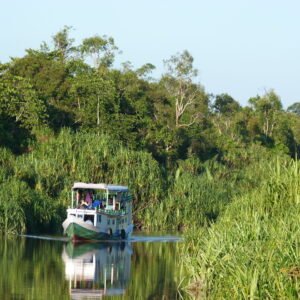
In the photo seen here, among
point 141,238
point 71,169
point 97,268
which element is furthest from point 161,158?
point 97,268

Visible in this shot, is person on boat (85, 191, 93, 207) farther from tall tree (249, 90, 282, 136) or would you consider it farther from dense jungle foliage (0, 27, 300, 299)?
tall tree (249, 90, 282, 136)

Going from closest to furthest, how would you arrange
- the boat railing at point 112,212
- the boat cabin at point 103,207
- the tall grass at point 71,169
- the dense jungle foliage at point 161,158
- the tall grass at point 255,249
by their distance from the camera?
the tall grass at point 255,249
the dense jungle foliage at point 161,158
the boat cabin at point 103,207
the boat railing at point 112,212
the tall grass at point 71,169

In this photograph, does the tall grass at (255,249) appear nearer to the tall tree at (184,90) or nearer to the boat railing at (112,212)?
the boat railing at (112,212)

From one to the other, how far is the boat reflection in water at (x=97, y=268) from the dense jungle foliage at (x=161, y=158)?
1996 millimetres

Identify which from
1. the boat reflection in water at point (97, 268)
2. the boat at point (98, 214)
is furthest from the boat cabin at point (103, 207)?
the boat reflection in water at point (97, 268)

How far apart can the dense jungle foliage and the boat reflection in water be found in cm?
200

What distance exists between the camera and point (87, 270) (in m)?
24.8

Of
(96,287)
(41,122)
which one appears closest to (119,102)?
(41,122)

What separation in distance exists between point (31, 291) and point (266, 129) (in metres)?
48.3

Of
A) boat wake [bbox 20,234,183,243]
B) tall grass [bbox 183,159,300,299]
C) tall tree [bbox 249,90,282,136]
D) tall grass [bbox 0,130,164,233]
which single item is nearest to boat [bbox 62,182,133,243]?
boat wake [bbox 20,234,183,243]

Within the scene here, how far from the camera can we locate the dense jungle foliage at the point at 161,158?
17453 millimetres

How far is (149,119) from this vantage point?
5200cm

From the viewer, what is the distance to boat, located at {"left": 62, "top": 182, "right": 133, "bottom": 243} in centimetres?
3378

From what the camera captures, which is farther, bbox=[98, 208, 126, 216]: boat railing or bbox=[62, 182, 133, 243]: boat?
bbox=[98, 208, 126, 216]: boat railing
